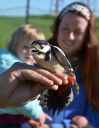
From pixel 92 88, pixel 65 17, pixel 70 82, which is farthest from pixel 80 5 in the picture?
pixel 70 82

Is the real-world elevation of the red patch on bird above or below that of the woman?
above

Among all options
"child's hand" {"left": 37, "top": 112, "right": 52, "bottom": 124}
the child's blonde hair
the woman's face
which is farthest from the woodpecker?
the woman's face

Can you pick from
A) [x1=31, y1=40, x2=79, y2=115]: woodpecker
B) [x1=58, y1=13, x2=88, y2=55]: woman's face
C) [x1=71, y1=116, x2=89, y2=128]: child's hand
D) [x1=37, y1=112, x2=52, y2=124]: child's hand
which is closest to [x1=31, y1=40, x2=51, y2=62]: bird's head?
[x1=31, y1=40, x2=79, y2=115]: woodpecker

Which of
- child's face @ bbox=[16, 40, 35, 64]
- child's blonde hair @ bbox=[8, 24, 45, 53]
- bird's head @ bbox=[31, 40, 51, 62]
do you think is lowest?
child's face @ bbox=[16, 40, 35, 64]

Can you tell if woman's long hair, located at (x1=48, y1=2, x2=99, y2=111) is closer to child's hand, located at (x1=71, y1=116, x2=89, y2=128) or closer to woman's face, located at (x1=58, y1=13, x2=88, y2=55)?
woman's face, located at (x1=58, y1=13, x2=88, y2=55)

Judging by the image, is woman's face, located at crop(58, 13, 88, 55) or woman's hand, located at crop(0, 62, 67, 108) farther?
woman's face, located at crop(58, 13, 88, 55)

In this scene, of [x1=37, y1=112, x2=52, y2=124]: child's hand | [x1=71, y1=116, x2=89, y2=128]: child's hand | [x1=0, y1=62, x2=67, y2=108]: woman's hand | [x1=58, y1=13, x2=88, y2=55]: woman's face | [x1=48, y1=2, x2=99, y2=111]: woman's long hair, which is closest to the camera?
[x1=0, y1=62, x2=67, y2=108]: woman's hand

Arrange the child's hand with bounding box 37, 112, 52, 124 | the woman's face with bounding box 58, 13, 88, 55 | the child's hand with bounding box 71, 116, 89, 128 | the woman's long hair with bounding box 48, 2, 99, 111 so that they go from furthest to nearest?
the woman's face with bounding box 58, 13, 88, 55 < the woman's long hair with bounding box 48, 2, 99, 111 < the child's hand with bounding box 71, 116, 89, 128 < the child's hand with bounding box 37, 112, 52, 124

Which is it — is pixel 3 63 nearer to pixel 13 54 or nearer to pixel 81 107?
pixel 13 54

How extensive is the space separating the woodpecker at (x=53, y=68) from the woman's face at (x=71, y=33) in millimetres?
1645

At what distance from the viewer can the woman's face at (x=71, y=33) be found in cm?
317

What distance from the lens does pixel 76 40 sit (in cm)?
319

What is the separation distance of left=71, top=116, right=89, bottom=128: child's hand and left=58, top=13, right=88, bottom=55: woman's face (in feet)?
1.53

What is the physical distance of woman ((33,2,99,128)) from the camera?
3018mm
